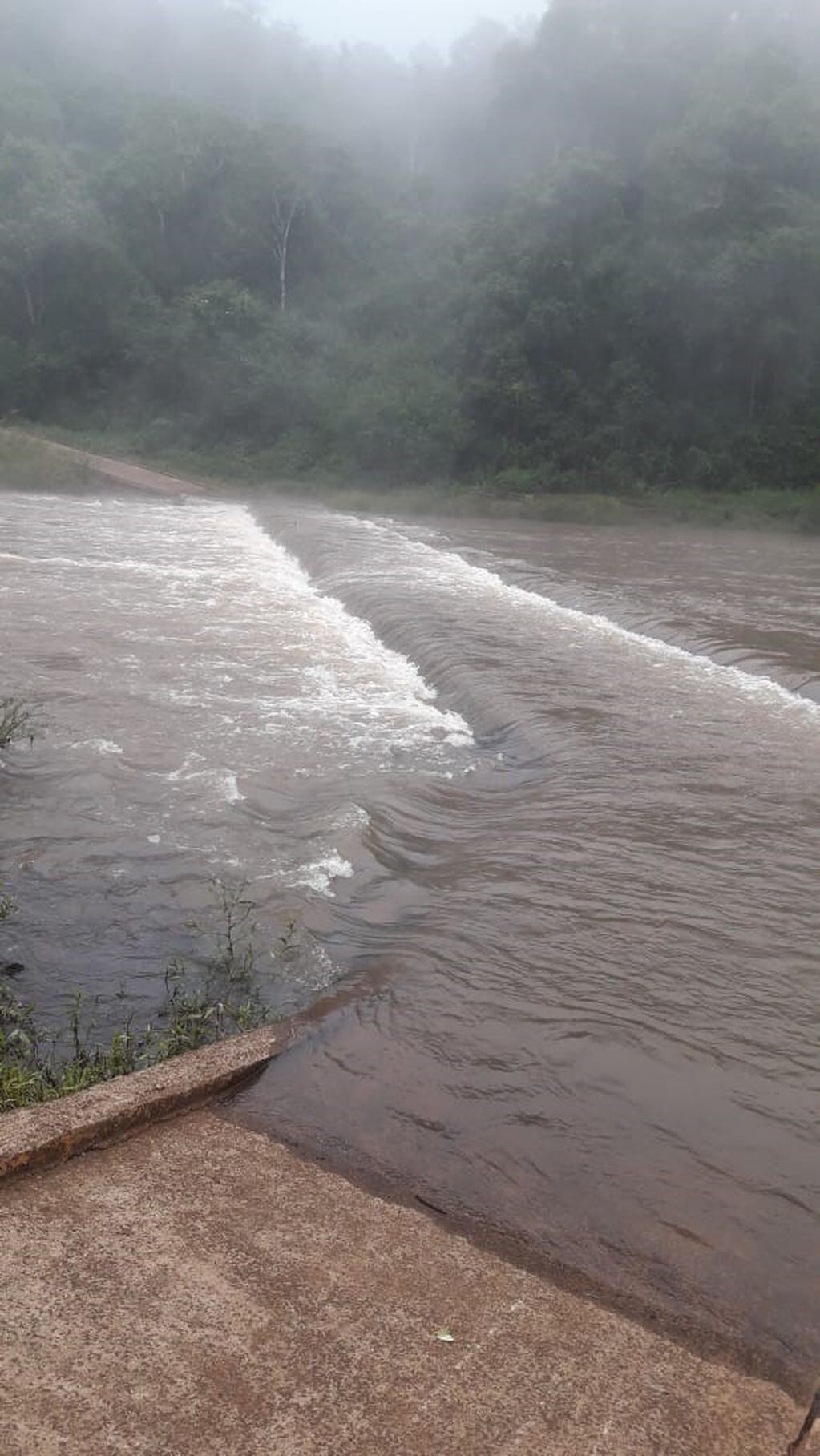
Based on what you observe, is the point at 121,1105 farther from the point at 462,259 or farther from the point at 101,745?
the point at 462,259

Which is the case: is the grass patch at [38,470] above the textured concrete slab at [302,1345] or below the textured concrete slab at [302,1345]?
above

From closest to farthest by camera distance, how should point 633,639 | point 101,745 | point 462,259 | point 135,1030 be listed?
point 135,1030
point 101,745
point 633,639
point 462,259

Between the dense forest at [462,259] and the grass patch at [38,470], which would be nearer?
the grass patch at [38,470]

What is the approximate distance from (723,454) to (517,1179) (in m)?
28.9

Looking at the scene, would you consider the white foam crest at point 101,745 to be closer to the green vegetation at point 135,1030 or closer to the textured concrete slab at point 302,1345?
the green vegetation at point 135,1030

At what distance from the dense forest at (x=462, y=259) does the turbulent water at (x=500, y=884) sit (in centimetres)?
2027

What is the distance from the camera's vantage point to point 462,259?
38.5 metres

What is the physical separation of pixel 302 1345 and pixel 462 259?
39.8 metres

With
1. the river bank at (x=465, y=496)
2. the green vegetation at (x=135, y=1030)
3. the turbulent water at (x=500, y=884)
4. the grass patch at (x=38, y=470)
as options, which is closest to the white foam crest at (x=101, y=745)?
the turbulent water at (x=500, y=884)

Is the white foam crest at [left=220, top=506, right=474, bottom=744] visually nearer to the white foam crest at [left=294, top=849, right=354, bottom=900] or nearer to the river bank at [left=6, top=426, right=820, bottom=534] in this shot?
the white foam crest at [left=294, top=849, right=354, bottom=900]

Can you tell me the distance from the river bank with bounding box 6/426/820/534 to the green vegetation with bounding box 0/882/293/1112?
882 inches

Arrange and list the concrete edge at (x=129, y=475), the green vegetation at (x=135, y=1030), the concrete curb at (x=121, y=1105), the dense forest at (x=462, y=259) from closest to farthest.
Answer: the concrete curb at (x=121, y=1105)
the green vegetation at (x=135, y=1030)
the concrete edge at (x=129, y=475)
the dense forest at (x=462, y=259)

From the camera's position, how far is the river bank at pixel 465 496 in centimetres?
2669

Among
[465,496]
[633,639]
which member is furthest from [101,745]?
[465,496]
